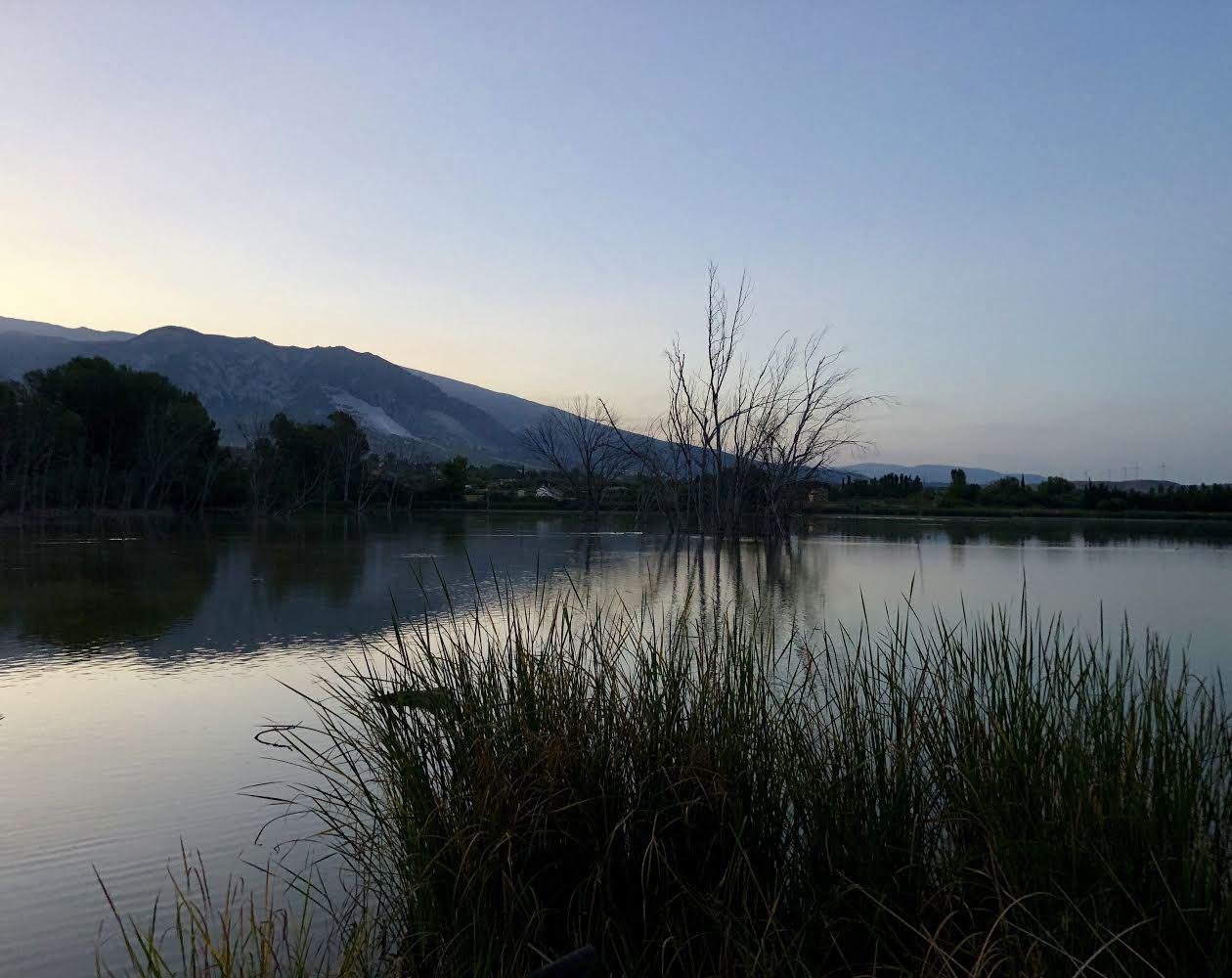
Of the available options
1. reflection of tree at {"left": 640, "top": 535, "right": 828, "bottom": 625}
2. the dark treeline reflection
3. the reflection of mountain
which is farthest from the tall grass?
the reflection of mountain

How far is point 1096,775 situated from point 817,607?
30.3 feet

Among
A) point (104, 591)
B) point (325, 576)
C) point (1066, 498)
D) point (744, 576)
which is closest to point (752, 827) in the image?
point (744, 576)

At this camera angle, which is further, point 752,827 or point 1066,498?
point 1066,498

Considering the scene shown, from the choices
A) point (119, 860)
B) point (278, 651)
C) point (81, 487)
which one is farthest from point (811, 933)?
point (81, 487)

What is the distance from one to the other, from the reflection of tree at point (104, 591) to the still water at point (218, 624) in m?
0.06

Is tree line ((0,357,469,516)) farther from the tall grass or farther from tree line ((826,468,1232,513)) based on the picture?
the tall grass

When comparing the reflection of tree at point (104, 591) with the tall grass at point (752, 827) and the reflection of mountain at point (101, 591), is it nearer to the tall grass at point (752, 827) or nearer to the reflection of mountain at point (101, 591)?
the reflection of mountain at point (101, 591)

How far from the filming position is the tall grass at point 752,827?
2537 millimetres

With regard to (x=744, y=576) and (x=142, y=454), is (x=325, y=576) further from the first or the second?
(x=142, y=454)

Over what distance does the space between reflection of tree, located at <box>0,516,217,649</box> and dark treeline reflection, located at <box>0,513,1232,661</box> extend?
31 mm

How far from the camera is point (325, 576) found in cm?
1669

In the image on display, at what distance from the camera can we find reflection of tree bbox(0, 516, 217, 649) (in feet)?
34.4

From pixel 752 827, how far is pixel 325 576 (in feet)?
48.3

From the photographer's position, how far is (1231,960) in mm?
2242
